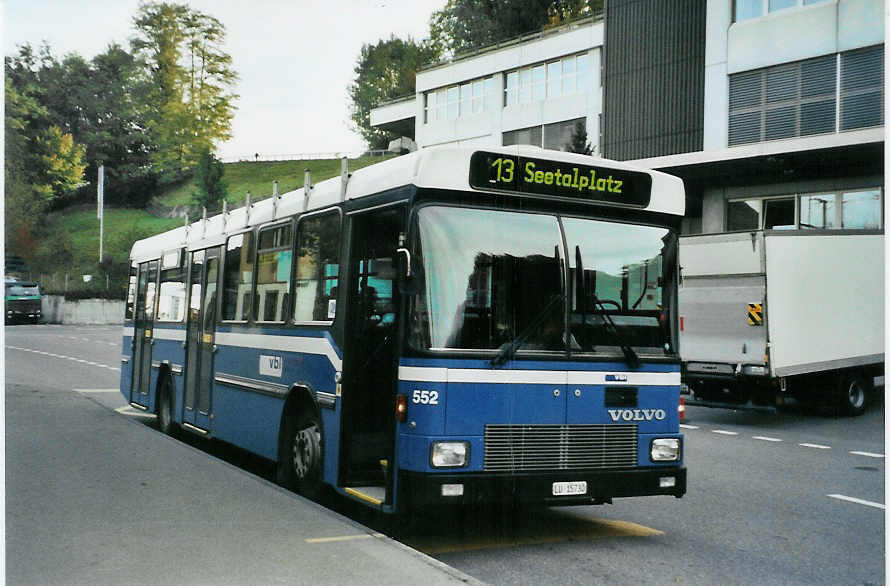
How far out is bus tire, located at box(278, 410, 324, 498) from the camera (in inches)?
324

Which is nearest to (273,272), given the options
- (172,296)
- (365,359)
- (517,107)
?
(365,359)

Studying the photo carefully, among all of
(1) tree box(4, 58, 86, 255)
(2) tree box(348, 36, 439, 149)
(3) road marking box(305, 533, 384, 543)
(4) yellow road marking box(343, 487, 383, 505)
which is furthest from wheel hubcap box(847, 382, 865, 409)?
(1) tree box(4, 58, 86, 255)

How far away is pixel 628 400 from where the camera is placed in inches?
285

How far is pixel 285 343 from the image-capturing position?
898 centimetres

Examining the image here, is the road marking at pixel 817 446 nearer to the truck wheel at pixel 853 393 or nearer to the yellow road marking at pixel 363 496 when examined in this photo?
the truck wheel at pixel 853 393

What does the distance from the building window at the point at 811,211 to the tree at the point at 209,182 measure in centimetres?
1083

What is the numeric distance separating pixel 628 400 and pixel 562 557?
4.11 ft

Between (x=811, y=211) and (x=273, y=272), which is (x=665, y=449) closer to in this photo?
(x=273, y=272)

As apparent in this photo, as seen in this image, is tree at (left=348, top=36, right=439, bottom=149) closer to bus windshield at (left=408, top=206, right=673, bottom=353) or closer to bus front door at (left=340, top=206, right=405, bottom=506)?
bus front door at (left=340, top=206, right=405, bottom=506)

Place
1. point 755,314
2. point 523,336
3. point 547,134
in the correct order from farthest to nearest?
point 547,134 < point 755,314 < point 523,336

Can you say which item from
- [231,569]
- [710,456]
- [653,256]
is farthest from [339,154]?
[710,456]

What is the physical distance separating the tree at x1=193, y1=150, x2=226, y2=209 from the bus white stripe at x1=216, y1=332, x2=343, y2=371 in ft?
5.27

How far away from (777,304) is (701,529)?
913 cm

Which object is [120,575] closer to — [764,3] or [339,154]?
[339,154]
